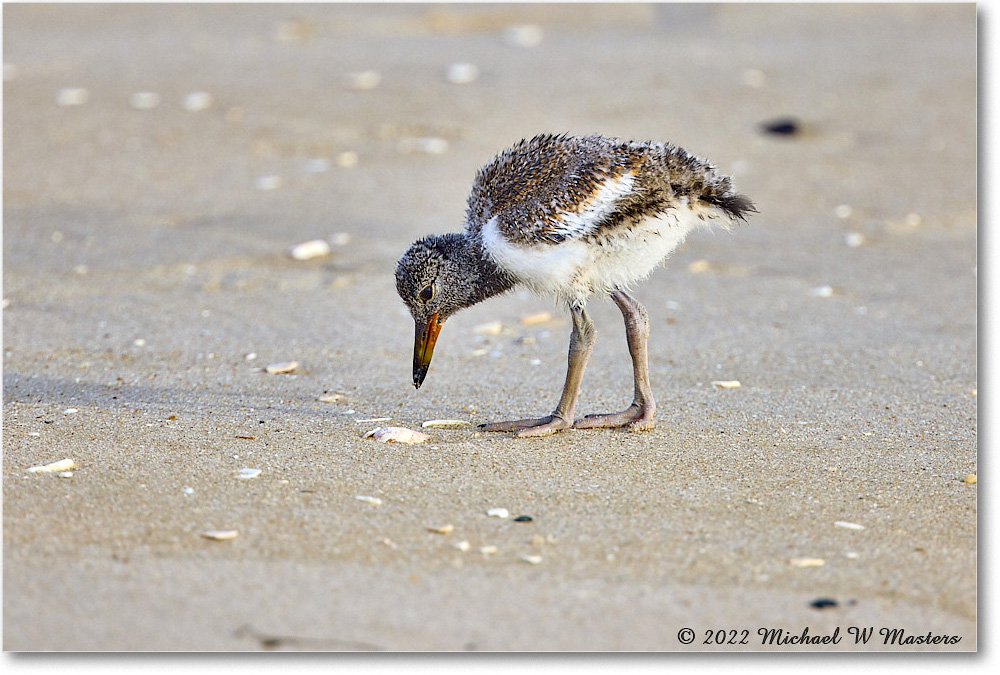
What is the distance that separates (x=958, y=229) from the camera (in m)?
7.08

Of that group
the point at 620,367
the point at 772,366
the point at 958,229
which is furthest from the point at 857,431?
the point at 958,229

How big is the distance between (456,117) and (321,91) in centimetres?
122

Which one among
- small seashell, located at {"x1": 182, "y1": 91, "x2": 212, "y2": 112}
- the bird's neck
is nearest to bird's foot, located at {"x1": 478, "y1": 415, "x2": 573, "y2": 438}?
the bird's neck

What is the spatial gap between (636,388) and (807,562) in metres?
1.20

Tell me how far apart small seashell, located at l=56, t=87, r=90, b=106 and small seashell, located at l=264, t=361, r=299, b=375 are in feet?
15.3

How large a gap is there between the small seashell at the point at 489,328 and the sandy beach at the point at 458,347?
20 millimetres

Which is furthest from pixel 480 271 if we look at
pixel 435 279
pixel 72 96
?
pixel 72 96

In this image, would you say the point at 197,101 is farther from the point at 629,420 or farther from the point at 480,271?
the point at 629,420

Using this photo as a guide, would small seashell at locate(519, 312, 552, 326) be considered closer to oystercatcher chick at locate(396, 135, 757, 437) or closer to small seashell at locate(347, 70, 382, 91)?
oystercatcher chick at locate(396, 135, 757, 437)

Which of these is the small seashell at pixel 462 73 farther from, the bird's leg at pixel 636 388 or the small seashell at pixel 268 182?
the bird's leg at pixel 636 388

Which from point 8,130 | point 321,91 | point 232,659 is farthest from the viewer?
point 321,91

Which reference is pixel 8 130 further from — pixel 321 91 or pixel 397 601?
pixel 397 601

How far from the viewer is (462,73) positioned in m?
9.12

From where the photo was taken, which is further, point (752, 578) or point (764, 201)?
point (764, 201)
